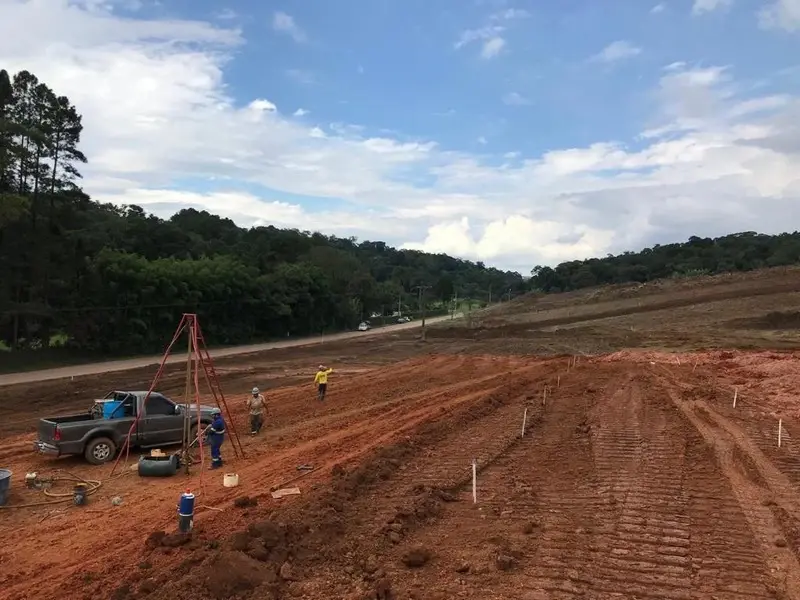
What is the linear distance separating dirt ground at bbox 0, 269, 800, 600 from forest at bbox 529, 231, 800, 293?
3302 inches

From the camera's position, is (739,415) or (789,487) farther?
(739,415)

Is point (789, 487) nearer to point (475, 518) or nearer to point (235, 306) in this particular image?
point (475, 518)

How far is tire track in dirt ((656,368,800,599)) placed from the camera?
8094 millimetres

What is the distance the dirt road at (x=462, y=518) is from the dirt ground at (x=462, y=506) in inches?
1.5

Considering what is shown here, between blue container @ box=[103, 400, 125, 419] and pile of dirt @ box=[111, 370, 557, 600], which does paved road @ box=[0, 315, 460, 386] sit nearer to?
blue container @ box=[103, 400, 125, 419]

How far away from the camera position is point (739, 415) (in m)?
19.4

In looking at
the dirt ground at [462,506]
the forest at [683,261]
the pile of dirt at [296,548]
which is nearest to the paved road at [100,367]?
the dirt ground at [462,506]

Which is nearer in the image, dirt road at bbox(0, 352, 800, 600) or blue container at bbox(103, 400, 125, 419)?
dirt road at bbox(0, 352, 800, 600)

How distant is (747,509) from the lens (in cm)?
1061

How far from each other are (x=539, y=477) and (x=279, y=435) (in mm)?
8568

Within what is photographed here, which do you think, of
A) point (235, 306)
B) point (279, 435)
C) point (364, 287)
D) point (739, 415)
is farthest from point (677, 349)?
point (364, 287)

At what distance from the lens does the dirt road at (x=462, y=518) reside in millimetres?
7891

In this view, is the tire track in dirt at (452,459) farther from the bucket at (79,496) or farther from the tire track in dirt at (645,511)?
the bucket at (79,496)

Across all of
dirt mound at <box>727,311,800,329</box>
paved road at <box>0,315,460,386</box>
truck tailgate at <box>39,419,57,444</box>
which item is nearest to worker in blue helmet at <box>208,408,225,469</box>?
truck tailgate at <box>39,419,57,444</box>
